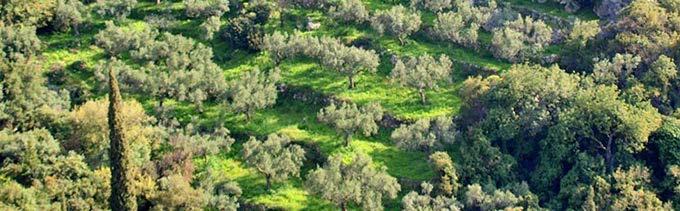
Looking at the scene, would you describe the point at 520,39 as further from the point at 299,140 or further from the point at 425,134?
the point at 299,140

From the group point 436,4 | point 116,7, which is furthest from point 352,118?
point 116,7

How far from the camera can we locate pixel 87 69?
111312mm

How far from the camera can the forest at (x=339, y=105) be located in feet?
297

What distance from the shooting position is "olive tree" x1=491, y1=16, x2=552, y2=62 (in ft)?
371

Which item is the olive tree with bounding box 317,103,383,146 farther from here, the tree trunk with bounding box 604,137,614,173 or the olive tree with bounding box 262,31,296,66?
the tree trunk with bounding box 604,137,614,173

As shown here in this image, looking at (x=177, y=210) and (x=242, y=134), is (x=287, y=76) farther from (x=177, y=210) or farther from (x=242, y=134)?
(x=177, y=210)

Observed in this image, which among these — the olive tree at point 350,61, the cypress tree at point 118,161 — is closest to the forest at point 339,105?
the cypress tree at point 118,161

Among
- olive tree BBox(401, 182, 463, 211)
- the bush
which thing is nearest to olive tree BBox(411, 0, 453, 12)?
the bush

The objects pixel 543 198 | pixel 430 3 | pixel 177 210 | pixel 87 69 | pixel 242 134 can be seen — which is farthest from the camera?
pixel 430 3

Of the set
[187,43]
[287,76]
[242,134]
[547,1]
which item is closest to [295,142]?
[242,134]

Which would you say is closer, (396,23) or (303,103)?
(303,103)

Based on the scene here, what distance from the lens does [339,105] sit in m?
107

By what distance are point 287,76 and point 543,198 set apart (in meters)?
36.6

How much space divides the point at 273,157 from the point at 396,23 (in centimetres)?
3186
